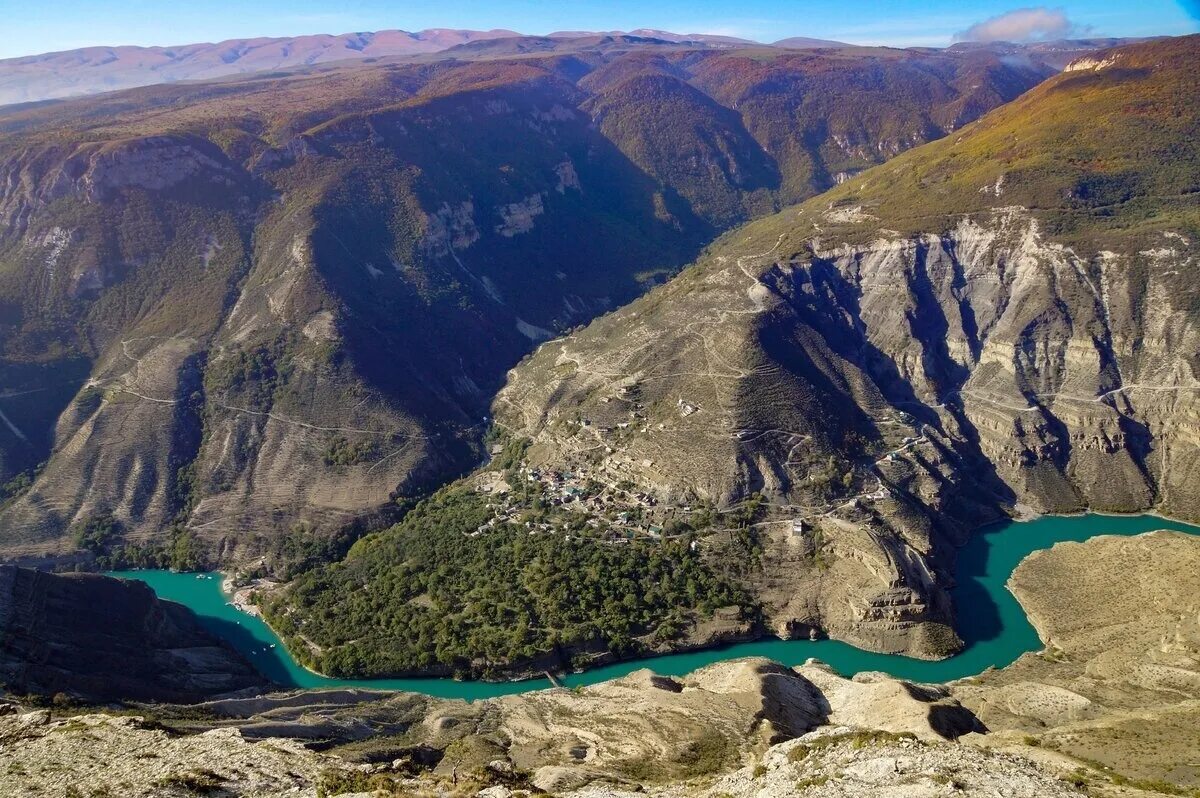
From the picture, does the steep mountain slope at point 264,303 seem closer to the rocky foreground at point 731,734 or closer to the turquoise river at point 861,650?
the turquoise river at point 861,650

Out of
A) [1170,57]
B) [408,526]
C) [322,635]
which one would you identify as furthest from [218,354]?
[1170,57]

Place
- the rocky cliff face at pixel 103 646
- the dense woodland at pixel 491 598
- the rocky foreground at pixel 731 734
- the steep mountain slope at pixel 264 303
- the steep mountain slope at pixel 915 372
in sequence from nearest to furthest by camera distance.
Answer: the rocky foreground at pixel 731 734, the rocky cliff face at pixel 103 646, the dense woodland at pixel 491 598, the steep mountain slope at pixel 915 372, the steep mountain slope at pixel 264 303

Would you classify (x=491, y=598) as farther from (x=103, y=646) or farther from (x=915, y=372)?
(x=915, y=372)

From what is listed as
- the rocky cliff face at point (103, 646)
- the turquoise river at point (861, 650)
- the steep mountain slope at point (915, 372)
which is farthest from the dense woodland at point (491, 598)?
the rocky cliff face at point (103, 646)

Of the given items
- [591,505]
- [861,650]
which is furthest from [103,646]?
[861,650]

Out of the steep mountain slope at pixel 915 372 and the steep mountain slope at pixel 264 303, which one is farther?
the steep mountain slope at pixel 264 303

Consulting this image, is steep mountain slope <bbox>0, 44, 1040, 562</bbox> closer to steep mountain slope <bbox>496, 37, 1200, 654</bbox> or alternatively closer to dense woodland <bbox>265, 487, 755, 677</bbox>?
dense woodland <bbox>265, 487, 755, 677</bbox>
